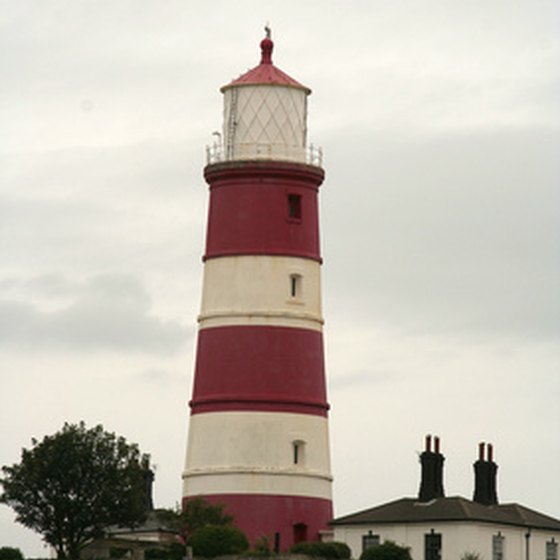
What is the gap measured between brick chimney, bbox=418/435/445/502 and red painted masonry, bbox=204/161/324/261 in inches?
311

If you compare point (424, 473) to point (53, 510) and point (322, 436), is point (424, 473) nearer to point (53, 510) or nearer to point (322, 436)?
point (322, 436)

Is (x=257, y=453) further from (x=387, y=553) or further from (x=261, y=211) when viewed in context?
(x=261, y=211)

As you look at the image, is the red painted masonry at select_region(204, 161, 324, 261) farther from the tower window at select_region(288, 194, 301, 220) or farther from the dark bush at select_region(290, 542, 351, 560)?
the dark bush at select_region(290, 542, 351, 560)

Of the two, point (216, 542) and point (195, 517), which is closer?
point (216, 542)

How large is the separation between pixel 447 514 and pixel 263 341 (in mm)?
8588

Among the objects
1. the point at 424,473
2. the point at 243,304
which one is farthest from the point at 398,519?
the point at 243,304

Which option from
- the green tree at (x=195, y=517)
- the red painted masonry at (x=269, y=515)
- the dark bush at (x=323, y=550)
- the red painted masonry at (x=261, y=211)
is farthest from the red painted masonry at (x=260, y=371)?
the dark bush at (x=323, y=550)

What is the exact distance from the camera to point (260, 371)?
9369cm

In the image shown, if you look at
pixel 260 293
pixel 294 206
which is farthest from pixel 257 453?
pixel 294 206

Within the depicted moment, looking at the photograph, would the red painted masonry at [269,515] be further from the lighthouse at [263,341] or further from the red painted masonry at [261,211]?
the red painted masonry at [261,211]

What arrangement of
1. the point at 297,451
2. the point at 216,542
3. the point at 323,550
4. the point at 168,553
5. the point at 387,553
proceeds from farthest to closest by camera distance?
the point at 297,451
the point at 168,553
the point at 387,553
the point at 323,550
the point at 216,542

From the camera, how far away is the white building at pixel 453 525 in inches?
3652

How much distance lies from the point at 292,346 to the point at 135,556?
930 centimetres

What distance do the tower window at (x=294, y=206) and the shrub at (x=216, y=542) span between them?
468 inches
